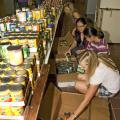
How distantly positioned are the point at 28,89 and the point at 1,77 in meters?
0.18

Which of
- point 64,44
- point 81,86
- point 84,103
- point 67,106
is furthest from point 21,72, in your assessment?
point 64,44

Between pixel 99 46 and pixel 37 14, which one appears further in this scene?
pixel 99 46

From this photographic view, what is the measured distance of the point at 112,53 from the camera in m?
4.44

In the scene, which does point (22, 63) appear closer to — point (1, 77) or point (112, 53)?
point (1, 77)

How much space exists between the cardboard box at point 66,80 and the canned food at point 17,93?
163cm

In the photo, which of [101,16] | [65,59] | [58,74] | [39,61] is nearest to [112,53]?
[101,16]

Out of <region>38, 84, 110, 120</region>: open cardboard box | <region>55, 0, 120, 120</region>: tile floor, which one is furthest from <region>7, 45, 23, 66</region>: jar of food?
<region>55, 0, 120, 120</region>: tile floor

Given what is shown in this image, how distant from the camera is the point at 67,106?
7.61 feet

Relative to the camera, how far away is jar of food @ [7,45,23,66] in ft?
4.65

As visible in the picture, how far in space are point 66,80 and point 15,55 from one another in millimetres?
1501

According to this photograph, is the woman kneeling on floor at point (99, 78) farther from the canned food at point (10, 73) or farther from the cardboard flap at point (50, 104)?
the canned food at point (10, 73)

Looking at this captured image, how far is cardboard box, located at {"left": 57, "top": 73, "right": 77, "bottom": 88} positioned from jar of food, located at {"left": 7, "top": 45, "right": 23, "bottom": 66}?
1420 millimetres

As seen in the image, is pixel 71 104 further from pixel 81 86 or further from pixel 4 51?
pixel 4 51

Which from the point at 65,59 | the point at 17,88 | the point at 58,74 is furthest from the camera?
the point at 65,59
